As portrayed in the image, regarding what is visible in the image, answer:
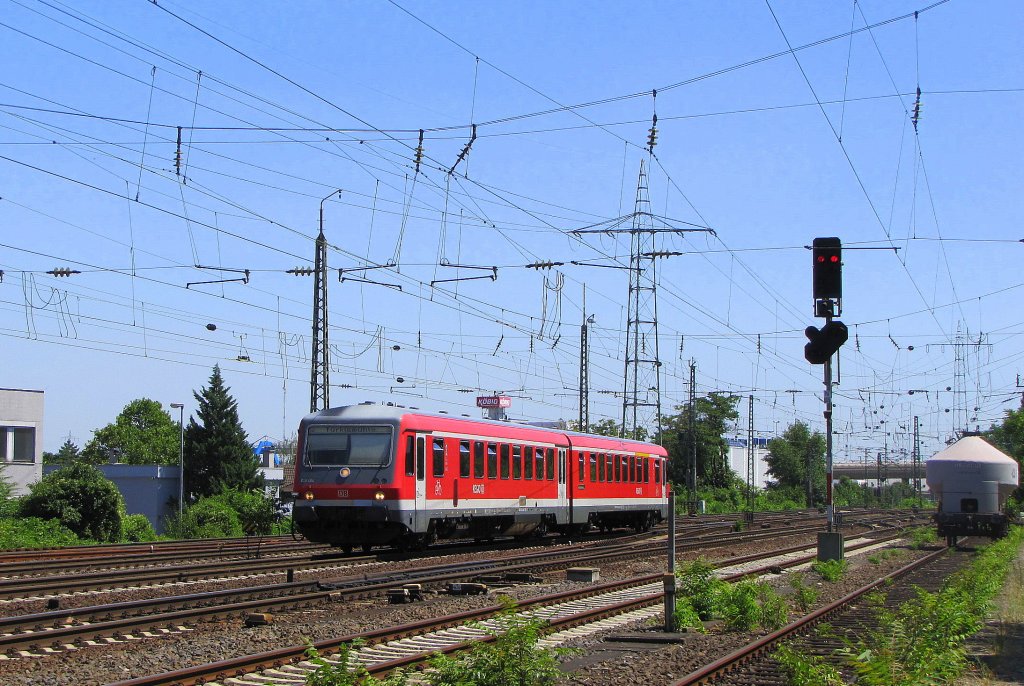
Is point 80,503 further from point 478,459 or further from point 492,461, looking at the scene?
point 478,459

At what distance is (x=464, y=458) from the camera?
1034 inches

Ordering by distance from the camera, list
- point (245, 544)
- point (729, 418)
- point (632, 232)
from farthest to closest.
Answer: point (729, 418)
point (632, 232)
point (245, 544)

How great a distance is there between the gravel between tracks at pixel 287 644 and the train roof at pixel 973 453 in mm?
26955

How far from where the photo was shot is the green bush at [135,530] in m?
36.8

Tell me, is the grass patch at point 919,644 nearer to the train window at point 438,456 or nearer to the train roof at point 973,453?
the train window at point 438,456

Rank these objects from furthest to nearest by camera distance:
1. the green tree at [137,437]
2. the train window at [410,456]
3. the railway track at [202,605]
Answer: the green tree at [137,437] < the train window at [410,456] < the railway track at [202,605]

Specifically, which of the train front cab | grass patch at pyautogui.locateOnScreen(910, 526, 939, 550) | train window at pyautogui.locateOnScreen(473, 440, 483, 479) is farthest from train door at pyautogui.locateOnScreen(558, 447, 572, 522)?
grass patch at pyautogui.locateOnScreen(910, 526, 939, 550)

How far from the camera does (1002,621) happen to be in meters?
16.5

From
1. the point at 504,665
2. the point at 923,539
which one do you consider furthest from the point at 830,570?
the point at 923,539

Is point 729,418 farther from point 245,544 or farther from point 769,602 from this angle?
point 769,602

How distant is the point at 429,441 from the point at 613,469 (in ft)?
41.5

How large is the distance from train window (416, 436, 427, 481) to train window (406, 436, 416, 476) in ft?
0.54

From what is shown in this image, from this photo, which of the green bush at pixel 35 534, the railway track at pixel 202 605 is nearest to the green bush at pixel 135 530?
the green bush at pixel 35 534

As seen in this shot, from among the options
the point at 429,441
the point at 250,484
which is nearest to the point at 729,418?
the point at 250,484
